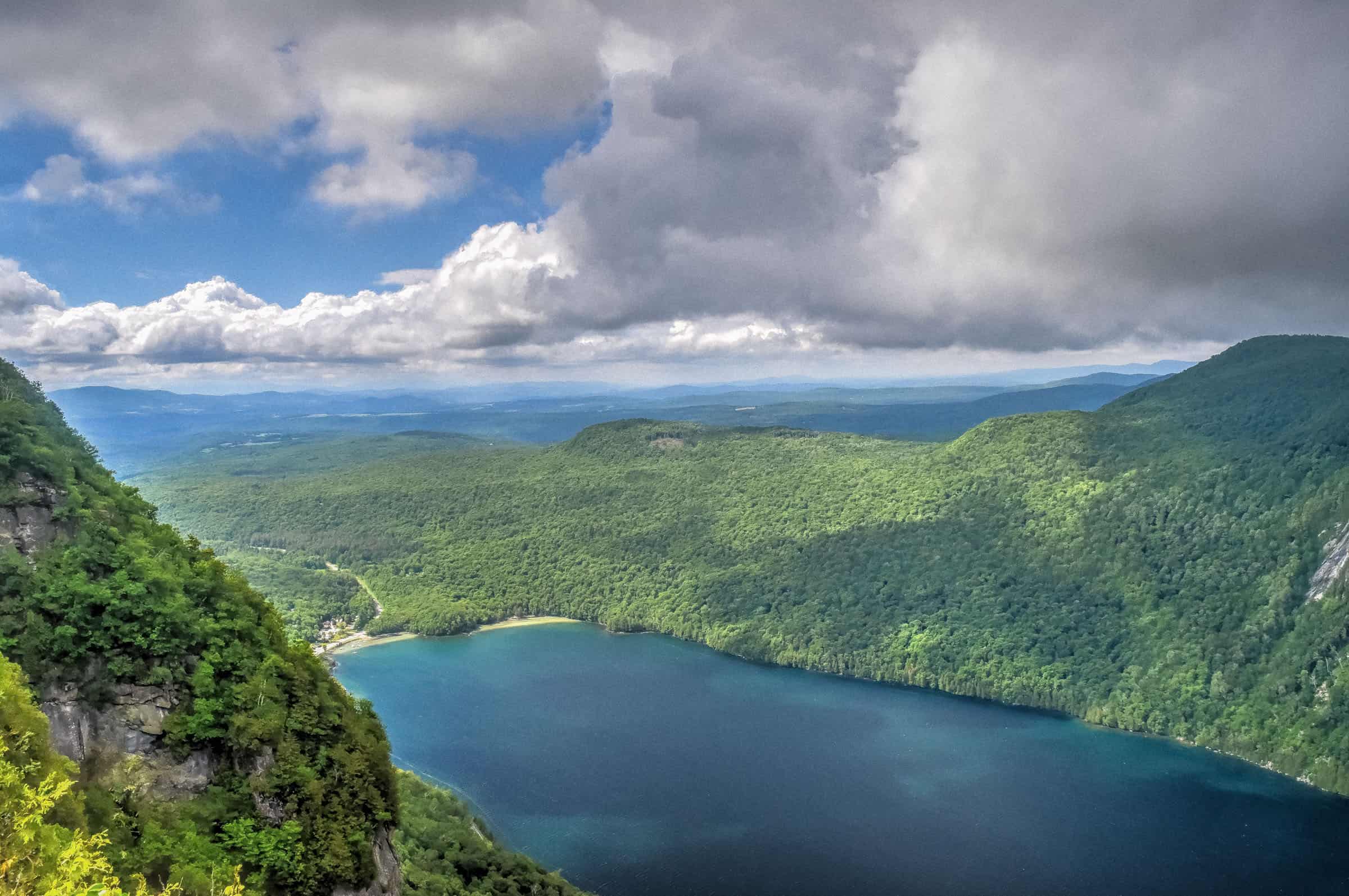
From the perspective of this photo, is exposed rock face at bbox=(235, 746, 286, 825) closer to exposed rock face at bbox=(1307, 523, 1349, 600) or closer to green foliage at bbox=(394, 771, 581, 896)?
green foliage at bbox=(394, 771, 581, 896)

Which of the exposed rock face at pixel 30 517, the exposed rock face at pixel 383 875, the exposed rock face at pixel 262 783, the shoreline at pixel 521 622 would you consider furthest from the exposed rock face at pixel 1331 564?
the exposed rock face at pixel 30 517

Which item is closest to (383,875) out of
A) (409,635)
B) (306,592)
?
(409,635)

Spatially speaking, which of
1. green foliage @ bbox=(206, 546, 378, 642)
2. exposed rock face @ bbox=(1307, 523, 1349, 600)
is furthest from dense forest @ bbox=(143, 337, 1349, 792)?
green foliage @ bbox=(206, 546, 378, 642)

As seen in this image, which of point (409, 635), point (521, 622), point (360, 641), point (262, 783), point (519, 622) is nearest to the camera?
point (262, 783)

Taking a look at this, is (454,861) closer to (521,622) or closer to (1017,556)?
(521,622)

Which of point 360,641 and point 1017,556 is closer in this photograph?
point 360,641

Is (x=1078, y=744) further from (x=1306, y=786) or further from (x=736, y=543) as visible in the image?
(x=736, y=543)

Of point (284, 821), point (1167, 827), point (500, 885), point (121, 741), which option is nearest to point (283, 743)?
point (284, 821)

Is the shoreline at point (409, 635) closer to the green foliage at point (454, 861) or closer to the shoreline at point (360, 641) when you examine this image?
the shoreline at point (360, 641)
